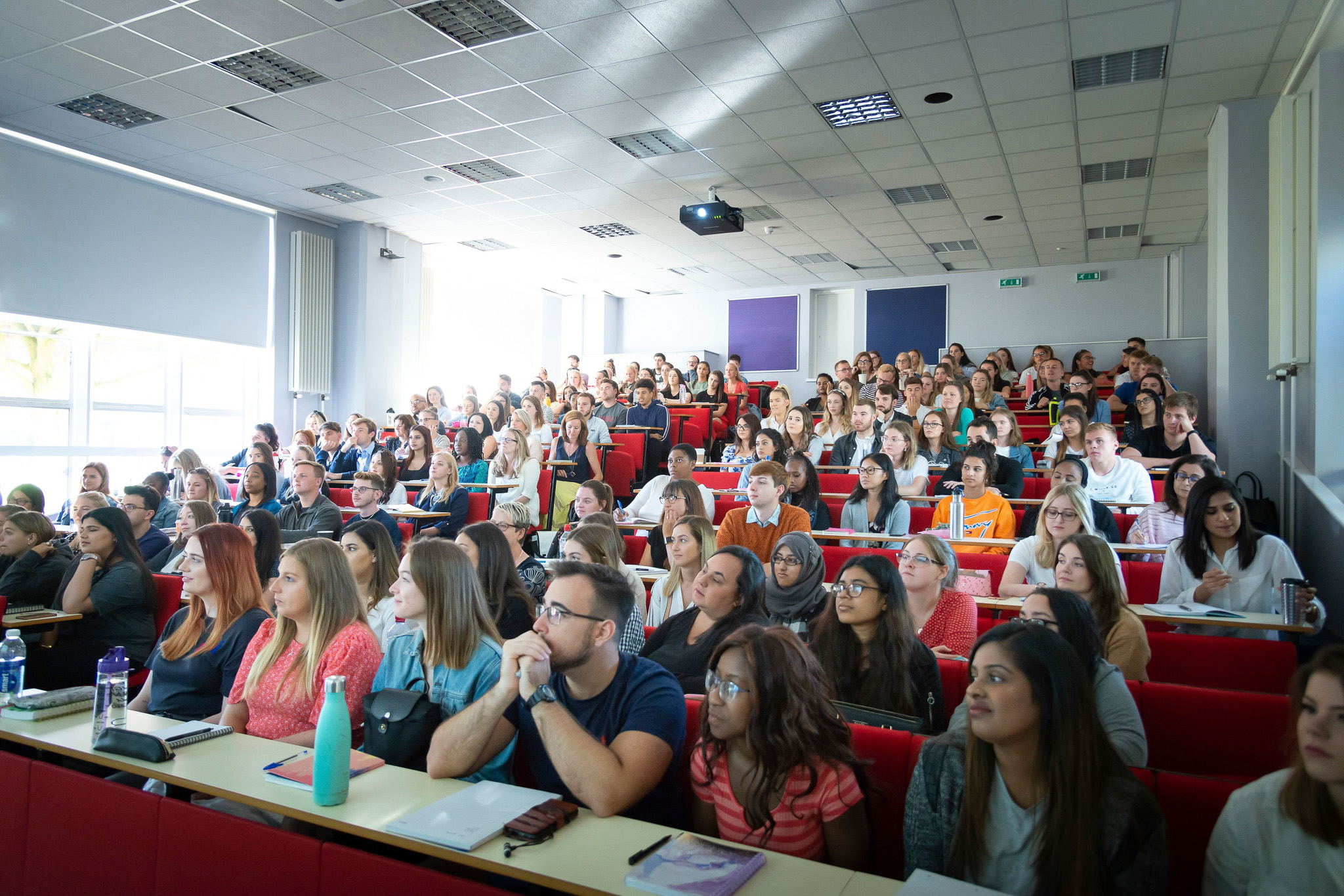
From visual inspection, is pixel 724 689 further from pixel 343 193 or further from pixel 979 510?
pixel 343 193

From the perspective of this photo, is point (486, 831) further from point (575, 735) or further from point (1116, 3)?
point (1116, 3)

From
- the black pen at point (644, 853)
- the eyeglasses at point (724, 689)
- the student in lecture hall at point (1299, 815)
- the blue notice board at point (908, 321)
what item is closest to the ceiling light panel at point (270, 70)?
the eyeglasses at point (724, 689)

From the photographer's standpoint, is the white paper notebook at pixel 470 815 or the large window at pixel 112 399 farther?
the large window at pixel 112 399

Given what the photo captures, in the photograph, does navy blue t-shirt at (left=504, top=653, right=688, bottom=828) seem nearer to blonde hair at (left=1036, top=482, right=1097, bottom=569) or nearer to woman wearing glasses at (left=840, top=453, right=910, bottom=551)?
blonde hair at (left=1036, top=482, right=1097, bottom=569)

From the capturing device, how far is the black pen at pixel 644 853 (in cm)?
144

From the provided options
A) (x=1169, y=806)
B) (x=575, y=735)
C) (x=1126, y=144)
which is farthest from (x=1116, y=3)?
(x=575, y=735)

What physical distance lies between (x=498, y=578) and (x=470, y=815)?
1.39m

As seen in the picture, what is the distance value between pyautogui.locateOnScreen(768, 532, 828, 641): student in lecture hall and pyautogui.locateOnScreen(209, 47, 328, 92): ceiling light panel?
5451 mm

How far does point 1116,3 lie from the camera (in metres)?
5.01

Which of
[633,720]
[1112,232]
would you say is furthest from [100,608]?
[1112,232]

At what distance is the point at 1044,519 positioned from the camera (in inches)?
144

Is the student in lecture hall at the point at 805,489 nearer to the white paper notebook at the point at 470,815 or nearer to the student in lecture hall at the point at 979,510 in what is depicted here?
the student in lecture hall at the point at 979,510

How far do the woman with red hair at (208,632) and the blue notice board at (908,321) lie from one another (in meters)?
11.7

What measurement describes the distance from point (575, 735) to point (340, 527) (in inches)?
168
